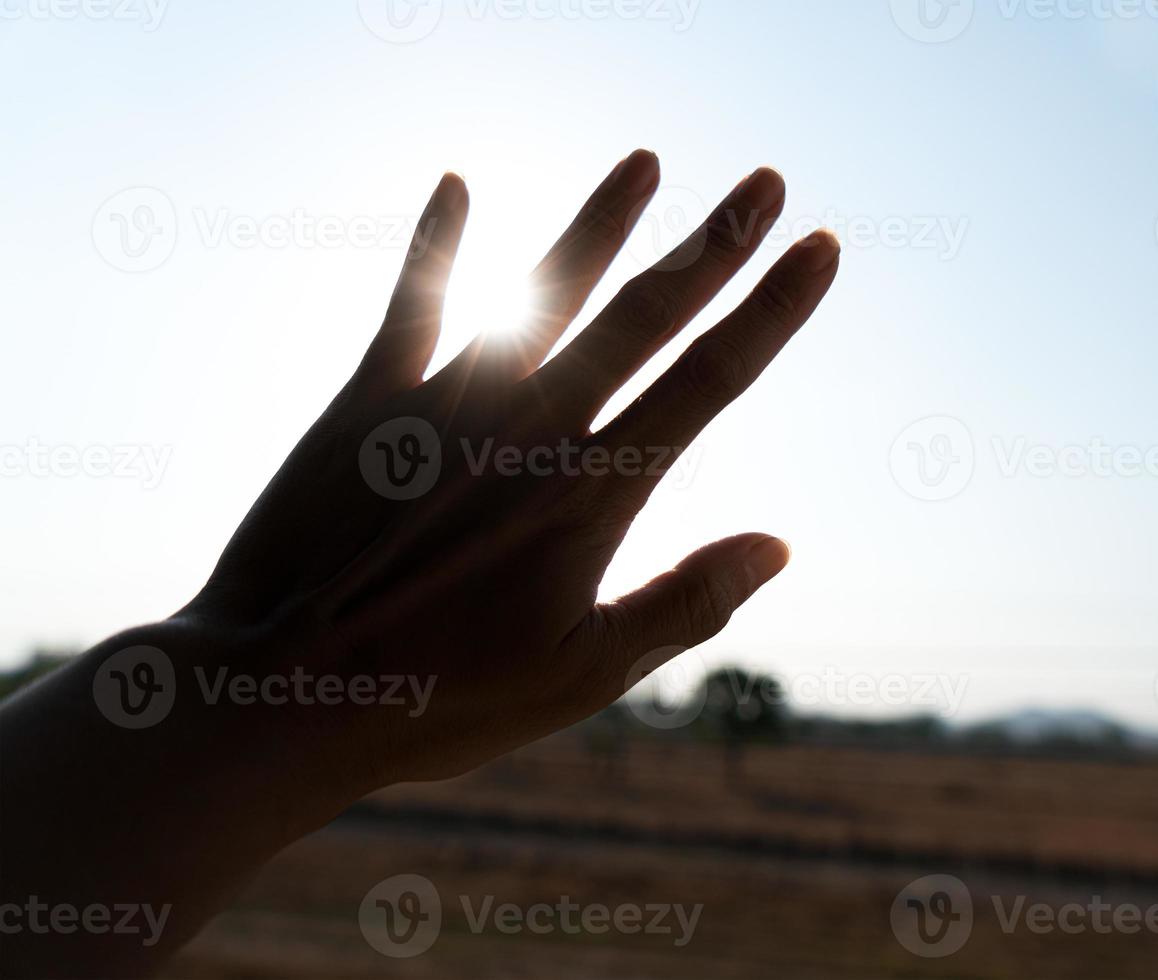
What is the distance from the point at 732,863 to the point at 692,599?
59.4 feet

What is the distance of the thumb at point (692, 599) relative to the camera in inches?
50.1

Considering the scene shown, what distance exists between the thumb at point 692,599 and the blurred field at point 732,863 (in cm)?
790

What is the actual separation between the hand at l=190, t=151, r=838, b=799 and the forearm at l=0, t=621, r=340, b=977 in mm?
75

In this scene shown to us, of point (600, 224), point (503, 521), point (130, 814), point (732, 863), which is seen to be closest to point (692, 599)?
point (503, 521)

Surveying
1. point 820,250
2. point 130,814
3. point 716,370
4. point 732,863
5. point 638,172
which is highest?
point 638,172

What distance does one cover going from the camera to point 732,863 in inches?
711

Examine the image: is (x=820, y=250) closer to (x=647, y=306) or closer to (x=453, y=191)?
(x=647, y=306)

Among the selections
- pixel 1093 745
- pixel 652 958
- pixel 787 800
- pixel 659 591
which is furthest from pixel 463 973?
pixel 1093 745

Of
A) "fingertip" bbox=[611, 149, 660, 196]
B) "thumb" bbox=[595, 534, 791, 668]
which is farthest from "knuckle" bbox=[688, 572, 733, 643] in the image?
"fingertip" bbox=[611, 149, 660, 196]

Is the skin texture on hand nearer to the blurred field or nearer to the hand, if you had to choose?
the hand

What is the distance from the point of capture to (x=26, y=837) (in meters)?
0.92

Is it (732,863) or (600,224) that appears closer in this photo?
(600,224)

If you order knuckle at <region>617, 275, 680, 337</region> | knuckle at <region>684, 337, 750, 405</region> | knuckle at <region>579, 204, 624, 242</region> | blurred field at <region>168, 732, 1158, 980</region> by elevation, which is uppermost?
knuckle at <region>579, 204, 624, 242</region>

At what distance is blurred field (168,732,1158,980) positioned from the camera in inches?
498
